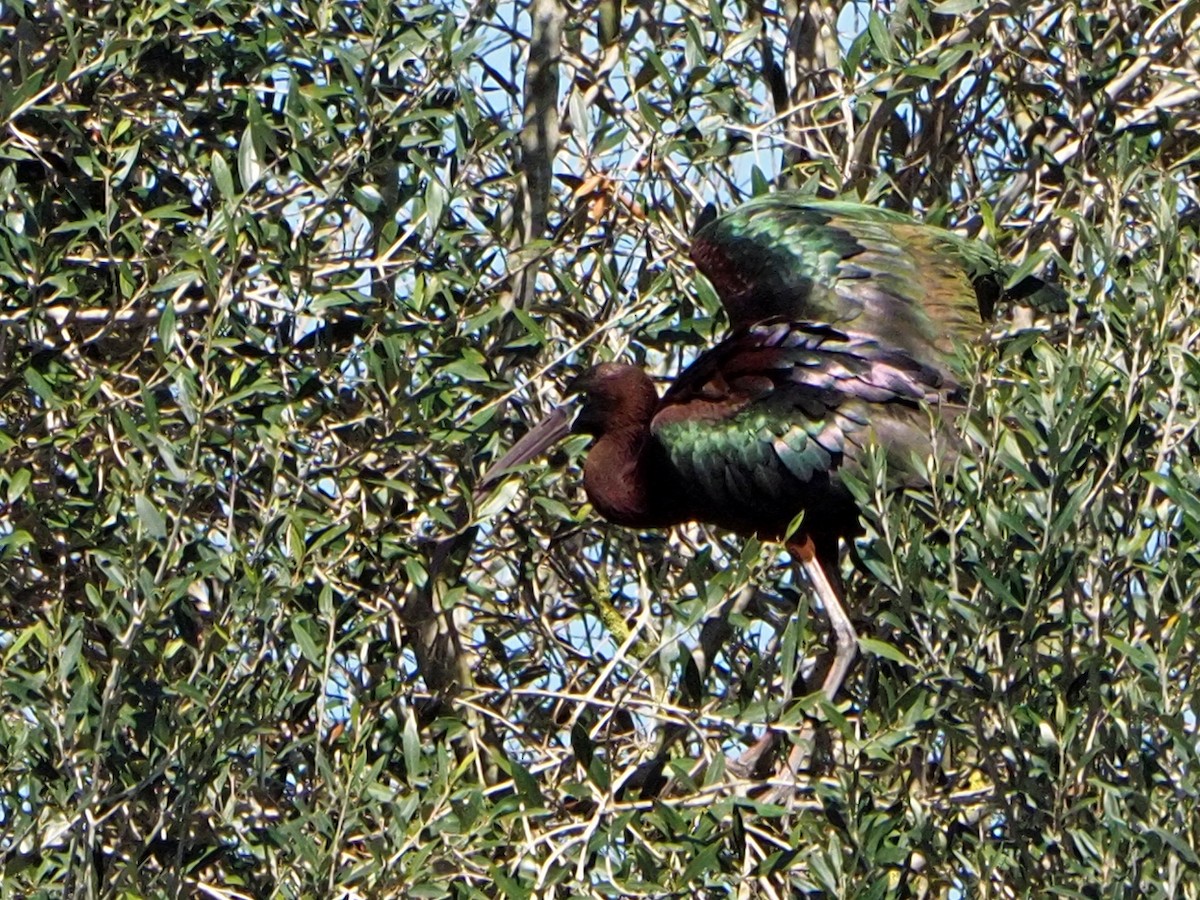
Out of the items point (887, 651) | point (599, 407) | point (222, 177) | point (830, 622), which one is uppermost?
point (222, 177)

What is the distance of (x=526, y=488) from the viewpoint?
528cm

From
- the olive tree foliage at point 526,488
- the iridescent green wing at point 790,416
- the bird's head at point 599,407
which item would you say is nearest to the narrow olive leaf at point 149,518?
the olive tree foliage at point 526,488

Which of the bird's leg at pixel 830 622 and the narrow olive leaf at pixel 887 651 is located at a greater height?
the narrow olive leaf at pixel 887 651

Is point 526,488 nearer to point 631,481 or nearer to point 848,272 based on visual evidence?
point 631,481

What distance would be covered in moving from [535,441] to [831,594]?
0.82 meters

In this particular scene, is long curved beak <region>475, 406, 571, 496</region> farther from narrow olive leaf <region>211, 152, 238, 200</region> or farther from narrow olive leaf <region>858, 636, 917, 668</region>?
narrow olive leaf <region>858, 636, 917, 668</region>

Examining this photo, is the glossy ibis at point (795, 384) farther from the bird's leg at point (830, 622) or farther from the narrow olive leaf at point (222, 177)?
the narrow olive leaf at point (222, 177)

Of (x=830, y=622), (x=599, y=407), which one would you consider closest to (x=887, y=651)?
(x=830, y=622)

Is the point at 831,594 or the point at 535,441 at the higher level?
the point at 535,441

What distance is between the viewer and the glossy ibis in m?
5.48

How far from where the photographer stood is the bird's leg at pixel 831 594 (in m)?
5.28

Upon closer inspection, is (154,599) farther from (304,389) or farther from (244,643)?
(304,389)

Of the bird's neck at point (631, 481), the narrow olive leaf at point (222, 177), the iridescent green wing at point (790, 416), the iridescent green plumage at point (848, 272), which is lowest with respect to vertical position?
the bird's neck at point (631, 481)

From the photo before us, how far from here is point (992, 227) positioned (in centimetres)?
494
